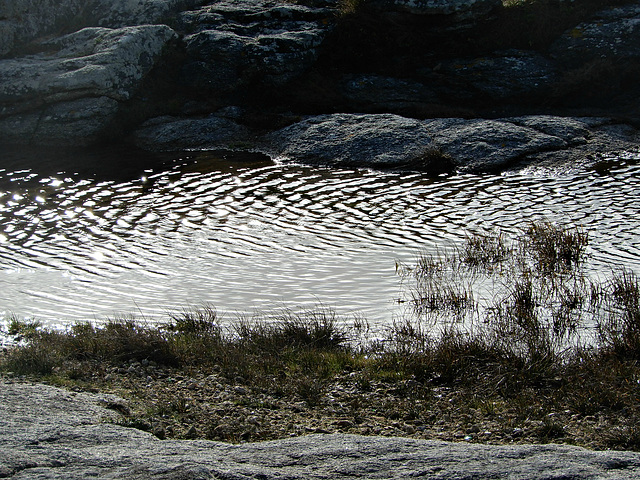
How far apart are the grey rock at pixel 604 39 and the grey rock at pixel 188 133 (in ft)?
40.7

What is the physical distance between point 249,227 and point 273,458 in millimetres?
9950

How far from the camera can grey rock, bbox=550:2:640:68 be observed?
76.7 feet

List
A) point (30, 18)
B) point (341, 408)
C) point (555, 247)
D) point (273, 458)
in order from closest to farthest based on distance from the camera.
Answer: point (273, 458), point (341, 408), point (555, 247), point (30, 18)

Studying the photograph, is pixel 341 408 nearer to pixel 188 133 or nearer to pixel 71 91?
pixel 188 133

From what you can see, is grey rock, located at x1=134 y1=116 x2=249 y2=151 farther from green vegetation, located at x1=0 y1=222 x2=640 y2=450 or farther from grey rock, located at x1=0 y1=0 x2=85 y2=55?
green vegetation, located at x1=0 y1=222 x2=640 y2=450

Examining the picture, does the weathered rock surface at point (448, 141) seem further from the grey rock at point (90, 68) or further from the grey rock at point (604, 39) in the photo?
the grey rock at point (90, 68)

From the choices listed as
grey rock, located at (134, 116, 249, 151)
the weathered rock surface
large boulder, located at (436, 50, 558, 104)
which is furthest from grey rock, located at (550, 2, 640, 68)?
grey rock, located at (134, 116, 249, 151)

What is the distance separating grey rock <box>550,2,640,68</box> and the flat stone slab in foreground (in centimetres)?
2184

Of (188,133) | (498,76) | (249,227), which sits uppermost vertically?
(498,76)

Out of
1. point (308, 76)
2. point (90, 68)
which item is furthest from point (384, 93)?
point (90, 68)

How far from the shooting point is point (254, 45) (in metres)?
25.1

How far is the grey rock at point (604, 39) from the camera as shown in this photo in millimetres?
23391

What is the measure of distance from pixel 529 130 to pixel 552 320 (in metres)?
12.0

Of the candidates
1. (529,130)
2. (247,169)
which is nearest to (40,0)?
(247,169)
